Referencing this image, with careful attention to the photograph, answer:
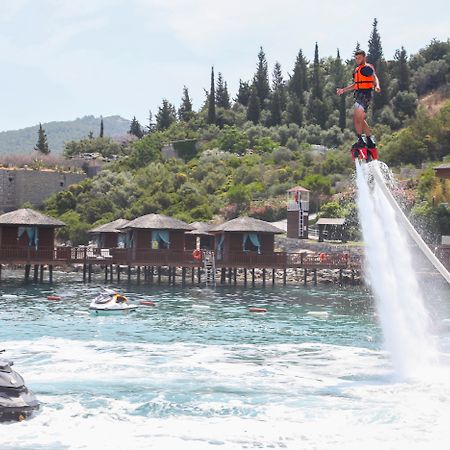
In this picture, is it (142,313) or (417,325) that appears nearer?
(417,325)

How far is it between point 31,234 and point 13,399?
143 ft

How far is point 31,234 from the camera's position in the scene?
197 ft

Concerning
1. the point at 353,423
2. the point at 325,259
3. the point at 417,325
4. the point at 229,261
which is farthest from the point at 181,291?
the point at 353,423

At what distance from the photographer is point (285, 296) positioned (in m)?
52.6

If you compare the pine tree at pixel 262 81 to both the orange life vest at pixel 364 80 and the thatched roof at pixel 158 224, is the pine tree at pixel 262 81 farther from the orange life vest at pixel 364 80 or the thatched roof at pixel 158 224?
the orange life vest at pixel 364 80

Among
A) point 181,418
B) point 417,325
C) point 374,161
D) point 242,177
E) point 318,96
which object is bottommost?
point 181,418

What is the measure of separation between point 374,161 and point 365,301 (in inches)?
1311

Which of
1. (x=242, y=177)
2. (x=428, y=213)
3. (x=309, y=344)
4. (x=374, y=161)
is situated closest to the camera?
(x=374, y=161)

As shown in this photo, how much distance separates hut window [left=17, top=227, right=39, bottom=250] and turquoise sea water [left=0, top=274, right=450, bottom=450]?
20897 millimetres

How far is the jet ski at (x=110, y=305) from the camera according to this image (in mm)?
40938

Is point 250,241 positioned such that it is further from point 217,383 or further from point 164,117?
point 164,117

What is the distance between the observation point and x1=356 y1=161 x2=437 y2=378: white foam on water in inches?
820

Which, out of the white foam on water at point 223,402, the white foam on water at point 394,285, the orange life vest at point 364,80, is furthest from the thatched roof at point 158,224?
the orange life vest at point 364,80

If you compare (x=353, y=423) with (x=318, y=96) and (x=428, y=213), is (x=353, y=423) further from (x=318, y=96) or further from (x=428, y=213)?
(x=318, y=96)
